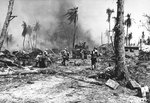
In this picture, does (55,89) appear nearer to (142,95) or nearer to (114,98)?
(114,98)

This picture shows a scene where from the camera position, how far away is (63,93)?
22.5 ft

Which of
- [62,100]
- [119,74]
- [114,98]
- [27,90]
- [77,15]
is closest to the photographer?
[62,100]

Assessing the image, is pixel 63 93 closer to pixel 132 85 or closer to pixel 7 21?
pixel 132 85

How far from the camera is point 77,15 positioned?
42250 mm

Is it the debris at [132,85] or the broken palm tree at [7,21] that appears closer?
the debris at [132,85]

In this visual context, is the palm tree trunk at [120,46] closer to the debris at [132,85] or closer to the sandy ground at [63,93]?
the debris at [132,85]

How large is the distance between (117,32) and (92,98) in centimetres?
410

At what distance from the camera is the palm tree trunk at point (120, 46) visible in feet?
29.0

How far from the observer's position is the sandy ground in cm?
616

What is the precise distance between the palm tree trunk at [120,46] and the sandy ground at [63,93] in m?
1.09

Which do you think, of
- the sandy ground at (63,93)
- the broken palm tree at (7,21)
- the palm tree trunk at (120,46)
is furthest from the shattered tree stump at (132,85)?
the broken palm tree at (7,21)

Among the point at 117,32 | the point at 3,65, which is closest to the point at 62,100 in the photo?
the point at 117,32

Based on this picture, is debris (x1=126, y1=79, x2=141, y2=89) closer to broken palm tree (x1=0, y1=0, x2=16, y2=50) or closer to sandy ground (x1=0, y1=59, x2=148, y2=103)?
sandy ground (x1=0, y1=59, x2=148, y2=103)

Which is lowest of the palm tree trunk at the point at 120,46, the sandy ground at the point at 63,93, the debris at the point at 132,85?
the sandy ground at the point at 63,93
